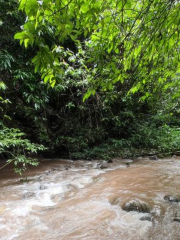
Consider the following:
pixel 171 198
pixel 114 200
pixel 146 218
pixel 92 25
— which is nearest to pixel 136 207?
pixel 146 218

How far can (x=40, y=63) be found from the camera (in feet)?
4.36

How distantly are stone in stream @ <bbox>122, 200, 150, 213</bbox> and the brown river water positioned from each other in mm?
70

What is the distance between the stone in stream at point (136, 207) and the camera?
2.84m

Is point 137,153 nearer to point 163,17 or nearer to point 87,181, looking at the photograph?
point 87,181

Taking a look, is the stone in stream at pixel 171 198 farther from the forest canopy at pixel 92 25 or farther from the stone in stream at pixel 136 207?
the forest canopy at pixel 92 25

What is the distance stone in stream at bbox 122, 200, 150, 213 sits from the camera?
2.84 meters

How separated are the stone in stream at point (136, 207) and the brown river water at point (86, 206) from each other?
0.07 m

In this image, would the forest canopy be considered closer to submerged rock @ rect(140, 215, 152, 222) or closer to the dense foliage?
the dense foliage

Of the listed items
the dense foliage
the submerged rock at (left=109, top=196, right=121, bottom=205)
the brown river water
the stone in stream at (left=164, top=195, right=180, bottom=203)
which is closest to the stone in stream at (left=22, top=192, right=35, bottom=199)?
the brown river water

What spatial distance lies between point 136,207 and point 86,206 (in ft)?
2.48

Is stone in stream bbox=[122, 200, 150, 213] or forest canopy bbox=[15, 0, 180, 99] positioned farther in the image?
stone in stream bbox=[122, 200, 150, 213]

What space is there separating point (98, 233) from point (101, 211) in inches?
24.2

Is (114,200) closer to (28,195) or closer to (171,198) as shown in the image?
(171,198)

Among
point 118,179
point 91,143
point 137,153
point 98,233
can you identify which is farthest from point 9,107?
point 98,233
